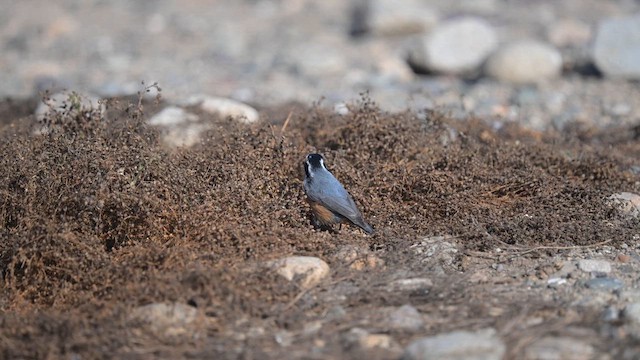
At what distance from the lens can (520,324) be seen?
14.4 ft

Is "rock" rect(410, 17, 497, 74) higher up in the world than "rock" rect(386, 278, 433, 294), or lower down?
higher up

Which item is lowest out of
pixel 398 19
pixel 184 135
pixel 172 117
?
pixel 184 135

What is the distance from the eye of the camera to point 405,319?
4465 millimetres

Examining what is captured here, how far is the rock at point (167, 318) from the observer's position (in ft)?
14.2

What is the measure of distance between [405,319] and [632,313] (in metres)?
1.08

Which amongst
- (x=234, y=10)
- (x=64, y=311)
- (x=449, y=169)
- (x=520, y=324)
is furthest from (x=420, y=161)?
(x=234, y=10)

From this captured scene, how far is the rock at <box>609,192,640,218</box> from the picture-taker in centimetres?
600

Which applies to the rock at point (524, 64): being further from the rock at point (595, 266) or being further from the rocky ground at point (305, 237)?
the rock at point (595, 266)

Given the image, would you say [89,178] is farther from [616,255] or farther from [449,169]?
[616,255]

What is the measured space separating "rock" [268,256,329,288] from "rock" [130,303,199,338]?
1.92 feet

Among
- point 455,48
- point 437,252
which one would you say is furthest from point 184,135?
point 455,48

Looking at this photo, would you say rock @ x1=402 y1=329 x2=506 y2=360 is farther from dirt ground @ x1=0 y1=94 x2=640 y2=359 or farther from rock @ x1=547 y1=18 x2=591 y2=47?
rock @ x1=547 y1=18 x2=591 y2=47

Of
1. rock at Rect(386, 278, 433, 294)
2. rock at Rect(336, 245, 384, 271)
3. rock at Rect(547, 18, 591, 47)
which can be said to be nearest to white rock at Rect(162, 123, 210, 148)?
rock at Rect(336, 245, 384, 271)

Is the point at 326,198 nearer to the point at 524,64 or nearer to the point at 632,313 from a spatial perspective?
the point at 632,313
